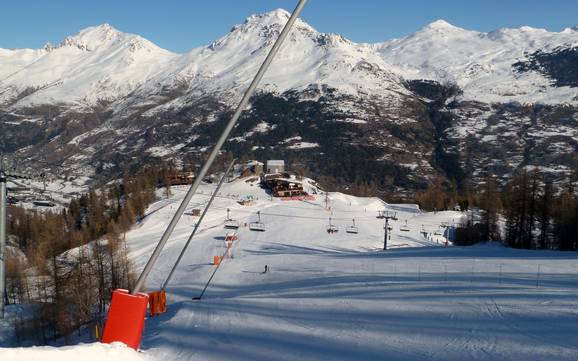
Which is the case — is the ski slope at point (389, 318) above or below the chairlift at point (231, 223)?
above

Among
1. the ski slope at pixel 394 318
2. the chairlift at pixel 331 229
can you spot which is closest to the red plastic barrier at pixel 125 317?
the ski slope at pixel 394 318

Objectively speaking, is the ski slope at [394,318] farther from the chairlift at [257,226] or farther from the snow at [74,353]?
the chairlift at [257,226]

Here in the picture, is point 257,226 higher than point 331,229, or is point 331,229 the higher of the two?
point 331,229

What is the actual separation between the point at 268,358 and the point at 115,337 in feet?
10.7

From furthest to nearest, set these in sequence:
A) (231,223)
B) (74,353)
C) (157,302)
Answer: (231,223) < (157,302) < (74,353)

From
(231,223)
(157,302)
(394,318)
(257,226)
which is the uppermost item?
(157,302)

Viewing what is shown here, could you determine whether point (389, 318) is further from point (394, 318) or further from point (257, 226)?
point (257, 226)

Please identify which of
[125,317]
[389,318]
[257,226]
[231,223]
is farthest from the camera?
[231,223]

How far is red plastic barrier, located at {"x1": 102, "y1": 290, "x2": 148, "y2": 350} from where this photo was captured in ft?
16.6

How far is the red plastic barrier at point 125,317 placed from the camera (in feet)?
16.6

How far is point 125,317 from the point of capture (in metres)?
5.21

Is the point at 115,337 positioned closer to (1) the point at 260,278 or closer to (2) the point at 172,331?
(2) the point at 172,331

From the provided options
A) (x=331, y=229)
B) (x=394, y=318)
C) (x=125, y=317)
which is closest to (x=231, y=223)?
(x=331, y=229)

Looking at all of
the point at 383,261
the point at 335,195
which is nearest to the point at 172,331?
the point at 383,261
